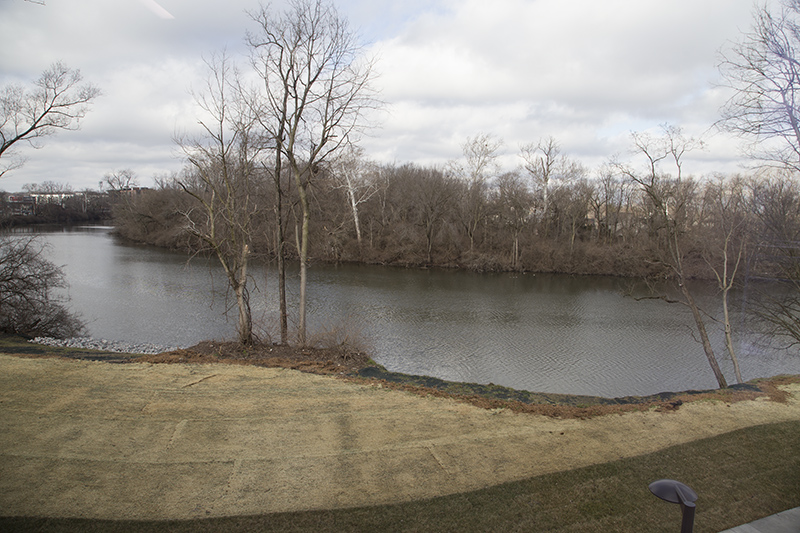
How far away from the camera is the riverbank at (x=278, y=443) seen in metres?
5.01

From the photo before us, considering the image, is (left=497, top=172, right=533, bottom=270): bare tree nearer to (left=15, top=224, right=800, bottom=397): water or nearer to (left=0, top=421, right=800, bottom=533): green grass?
(left=15, top=224, right=800, bottom=397): water

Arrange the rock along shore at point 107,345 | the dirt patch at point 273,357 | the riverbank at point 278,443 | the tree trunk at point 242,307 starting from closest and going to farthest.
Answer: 1. the riverbank at point 278,443
2. the dirt patch at point 273,357
3. the tree trunk at point 242,307
4. the rock along shore at point 107,345

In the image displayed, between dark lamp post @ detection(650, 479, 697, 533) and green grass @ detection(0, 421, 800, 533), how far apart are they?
190cm

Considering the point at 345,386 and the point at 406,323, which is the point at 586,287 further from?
the point at 345,386

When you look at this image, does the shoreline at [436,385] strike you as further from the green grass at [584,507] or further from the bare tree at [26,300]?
the bare tree at [26,300]

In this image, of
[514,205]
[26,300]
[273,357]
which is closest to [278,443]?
[273,357]

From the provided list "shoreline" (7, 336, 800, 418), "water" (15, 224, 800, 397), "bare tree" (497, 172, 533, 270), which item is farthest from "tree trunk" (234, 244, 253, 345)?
"bare tree" (497, 172, 533, 270)

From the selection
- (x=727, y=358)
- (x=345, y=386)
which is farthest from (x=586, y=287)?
(x=345, y=386)

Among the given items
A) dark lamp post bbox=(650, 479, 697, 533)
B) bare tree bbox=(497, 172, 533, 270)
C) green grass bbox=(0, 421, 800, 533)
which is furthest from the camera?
bare tree bbox=(497, 172, 533, 270)

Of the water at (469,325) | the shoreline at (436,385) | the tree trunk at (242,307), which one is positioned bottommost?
the water at (469,325)

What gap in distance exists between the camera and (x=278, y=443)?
6336 millimetres

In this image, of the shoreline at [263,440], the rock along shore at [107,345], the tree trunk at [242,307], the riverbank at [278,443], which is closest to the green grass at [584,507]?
the riverbank at [278,443]

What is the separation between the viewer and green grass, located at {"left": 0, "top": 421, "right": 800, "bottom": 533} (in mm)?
4574

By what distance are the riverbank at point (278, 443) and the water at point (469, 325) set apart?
5.16 metres
